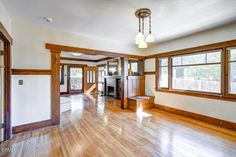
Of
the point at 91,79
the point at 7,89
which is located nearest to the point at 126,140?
the point at 7,89

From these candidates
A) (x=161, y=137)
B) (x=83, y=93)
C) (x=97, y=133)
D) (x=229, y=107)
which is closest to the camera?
(x=161, y=137)

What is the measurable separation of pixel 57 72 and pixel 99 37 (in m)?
1.76

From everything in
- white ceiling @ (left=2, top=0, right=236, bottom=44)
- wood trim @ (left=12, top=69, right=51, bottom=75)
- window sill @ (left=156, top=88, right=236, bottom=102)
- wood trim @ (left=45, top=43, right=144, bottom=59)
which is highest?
white ceiling @ (left=2, top=0, right=236, bottom=44)

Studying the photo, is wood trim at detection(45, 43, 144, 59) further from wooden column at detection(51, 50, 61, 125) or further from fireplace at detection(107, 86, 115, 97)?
fireplace at detection(107, 86, 115, 97)

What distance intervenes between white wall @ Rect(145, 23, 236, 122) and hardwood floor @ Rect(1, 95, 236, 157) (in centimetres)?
45

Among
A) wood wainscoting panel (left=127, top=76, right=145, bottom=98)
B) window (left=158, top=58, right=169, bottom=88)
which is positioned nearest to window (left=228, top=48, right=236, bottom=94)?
window (left=158, top=58, right=169, bottom=88)

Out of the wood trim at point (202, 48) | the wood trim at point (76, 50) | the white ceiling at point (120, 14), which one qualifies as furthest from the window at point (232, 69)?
the wood trim at point (76, 50)

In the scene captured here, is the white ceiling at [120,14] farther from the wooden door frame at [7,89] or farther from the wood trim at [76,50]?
the wooden door frame at [7,89]

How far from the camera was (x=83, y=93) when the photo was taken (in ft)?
32.0

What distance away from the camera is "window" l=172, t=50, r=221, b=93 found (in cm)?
369

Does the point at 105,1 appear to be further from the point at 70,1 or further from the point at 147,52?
the point at 147,52

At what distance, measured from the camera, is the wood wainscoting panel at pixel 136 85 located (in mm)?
5470

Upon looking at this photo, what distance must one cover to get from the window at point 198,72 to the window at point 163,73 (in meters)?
0.29

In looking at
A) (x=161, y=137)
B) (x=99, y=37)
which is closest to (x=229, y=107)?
(x=161, y=137)
